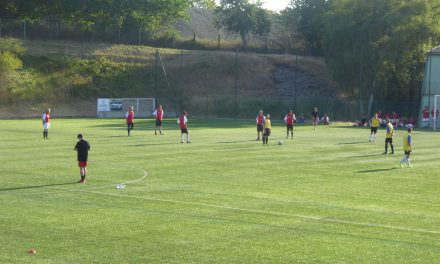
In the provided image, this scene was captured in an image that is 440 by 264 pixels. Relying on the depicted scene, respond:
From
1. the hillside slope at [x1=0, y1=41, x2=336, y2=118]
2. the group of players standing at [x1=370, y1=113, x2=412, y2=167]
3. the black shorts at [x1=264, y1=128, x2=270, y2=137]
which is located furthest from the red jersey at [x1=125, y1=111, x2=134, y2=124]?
the hillside slope at [x1=0, y1=41, x2=336, y2=118]

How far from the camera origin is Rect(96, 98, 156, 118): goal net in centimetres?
7888

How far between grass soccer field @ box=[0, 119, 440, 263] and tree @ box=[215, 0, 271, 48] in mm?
95201

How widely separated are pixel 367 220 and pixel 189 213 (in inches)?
177

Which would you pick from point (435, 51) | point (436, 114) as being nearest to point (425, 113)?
point (436, 114)

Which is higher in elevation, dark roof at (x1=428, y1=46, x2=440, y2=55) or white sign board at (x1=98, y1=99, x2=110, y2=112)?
dark roof at (x1=428, y1=46, x2=440, y2=55)

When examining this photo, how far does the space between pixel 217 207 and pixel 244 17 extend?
112395mm

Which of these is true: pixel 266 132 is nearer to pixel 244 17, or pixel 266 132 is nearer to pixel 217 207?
pixel 217 207

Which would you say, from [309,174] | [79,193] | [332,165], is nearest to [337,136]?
[332,165]

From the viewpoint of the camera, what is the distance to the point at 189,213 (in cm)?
1927

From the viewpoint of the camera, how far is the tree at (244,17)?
130500mm

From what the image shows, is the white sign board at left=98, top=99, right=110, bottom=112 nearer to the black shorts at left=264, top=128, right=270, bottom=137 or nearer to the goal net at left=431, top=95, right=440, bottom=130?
the goal net at left=431, top=95, right=440, bottom=130

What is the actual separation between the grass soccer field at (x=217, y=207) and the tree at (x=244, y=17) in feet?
312

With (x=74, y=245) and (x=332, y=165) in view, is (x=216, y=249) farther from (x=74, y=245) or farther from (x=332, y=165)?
(x=332, y=165)

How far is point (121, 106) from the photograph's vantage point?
265 ft
